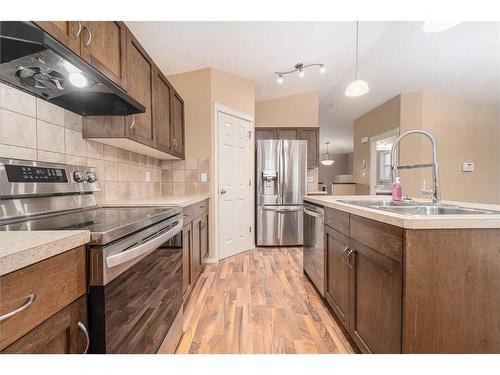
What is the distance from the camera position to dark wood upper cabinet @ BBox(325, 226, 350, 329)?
1392mm

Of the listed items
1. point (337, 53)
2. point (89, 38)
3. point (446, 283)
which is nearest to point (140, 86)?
point (89, 38)

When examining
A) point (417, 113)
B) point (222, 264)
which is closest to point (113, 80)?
point (222, 264)

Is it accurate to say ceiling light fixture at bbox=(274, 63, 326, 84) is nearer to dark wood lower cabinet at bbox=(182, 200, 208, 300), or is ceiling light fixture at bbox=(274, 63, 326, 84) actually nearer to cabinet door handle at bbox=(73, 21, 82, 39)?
dark wood lower cabinet at bbox=(182, 200, 208, 300)

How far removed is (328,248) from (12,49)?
6.40 feet

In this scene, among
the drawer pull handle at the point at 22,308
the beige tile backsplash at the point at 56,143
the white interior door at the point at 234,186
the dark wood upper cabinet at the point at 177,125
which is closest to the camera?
the drawer pull handle at the point at 22,308

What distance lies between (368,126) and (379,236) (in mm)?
5139

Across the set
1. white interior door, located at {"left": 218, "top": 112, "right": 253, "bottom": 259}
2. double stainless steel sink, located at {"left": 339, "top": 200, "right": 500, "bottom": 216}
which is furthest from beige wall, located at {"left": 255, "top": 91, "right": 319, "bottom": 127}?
double stainless steel sink, located at {"left": 339, "top": 200, "right": 500, "bottom": 216}

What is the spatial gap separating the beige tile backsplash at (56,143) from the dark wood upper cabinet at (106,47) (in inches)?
15.1

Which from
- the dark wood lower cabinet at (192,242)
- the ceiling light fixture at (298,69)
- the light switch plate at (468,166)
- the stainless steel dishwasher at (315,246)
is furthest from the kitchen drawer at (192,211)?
the light switch plate at (468,166)

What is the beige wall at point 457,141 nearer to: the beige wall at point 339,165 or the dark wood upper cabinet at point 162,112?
the dark wood upper cabinet at point 162,112

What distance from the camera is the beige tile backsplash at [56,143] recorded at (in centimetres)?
105

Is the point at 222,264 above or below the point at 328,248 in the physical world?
below

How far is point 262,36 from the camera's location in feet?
8.02
